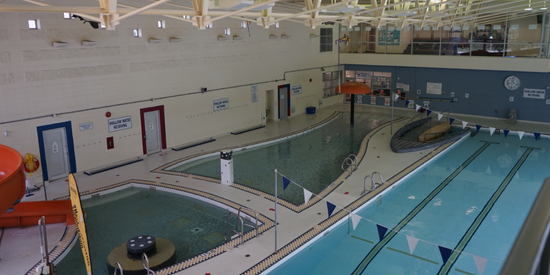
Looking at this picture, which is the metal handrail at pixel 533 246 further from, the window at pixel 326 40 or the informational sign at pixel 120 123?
the window at pixel 326 40

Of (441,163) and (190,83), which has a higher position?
(190,83)

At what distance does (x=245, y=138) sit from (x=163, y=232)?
8.02 m

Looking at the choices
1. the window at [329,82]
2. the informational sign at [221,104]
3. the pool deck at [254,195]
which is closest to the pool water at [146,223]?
the pool deck at [254,195]

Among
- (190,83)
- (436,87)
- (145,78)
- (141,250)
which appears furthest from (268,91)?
(141,250)

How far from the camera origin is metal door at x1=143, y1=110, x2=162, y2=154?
14.8 meters

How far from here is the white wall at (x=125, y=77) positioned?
1147 cm

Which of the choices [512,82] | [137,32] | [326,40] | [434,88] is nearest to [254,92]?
[137,32]

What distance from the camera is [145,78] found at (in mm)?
14414

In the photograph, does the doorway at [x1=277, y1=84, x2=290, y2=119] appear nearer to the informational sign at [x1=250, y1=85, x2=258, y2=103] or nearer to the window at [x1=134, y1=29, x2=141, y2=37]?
the informational sign at [x1=250, y1=85, x2=258, y2=103]

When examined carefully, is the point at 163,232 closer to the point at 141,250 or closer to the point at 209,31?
the point at 141,250

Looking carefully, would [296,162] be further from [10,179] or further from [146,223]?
[10,179]

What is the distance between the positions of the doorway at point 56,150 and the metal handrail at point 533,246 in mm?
13088

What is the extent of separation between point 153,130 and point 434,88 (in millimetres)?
14230

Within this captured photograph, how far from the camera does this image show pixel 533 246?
0.75m
